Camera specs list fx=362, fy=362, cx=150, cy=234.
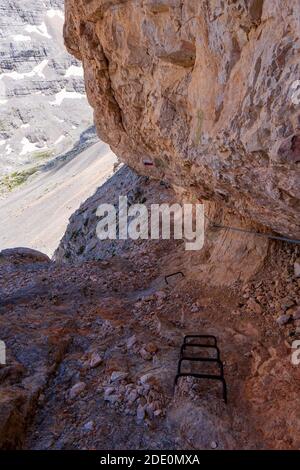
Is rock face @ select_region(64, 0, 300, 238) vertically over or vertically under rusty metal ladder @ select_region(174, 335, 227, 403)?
over

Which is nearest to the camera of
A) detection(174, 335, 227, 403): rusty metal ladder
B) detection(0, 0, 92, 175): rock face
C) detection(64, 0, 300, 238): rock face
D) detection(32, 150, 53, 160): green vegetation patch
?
detection(64, 0, 300, 238): rock face

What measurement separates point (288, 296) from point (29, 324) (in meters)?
4.54

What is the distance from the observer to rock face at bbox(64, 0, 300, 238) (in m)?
3.64

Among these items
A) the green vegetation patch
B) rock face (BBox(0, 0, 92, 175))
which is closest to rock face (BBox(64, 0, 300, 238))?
the green vegetation patch

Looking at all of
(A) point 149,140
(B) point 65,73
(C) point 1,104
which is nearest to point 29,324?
(A) point 149,140

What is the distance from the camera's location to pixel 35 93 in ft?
331

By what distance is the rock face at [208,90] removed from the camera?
143 inches

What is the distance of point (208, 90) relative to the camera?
495 centimetres

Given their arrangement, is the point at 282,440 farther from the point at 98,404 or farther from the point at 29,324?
the point at 29,324

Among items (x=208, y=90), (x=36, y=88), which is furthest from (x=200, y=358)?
(x=36, y=88)

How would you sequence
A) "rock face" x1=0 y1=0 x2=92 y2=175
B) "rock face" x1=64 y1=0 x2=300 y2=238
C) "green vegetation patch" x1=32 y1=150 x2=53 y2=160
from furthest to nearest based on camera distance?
"rock face" x1=0 y1=0 x2=92 y2=175
"green vegetation patch" x1=32 y1=150 x2=53 y2=160
"rock face" x1=64 y1=0 x2=300 y2=238

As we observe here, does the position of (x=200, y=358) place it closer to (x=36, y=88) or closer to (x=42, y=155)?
(x=42, y=155)

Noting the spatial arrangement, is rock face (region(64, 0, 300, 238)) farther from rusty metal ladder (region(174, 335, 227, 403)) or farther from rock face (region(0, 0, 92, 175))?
rock face (region(0, 0, 92, 175))

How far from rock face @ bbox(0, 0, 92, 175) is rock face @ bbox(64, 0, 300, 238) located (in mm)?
71254
